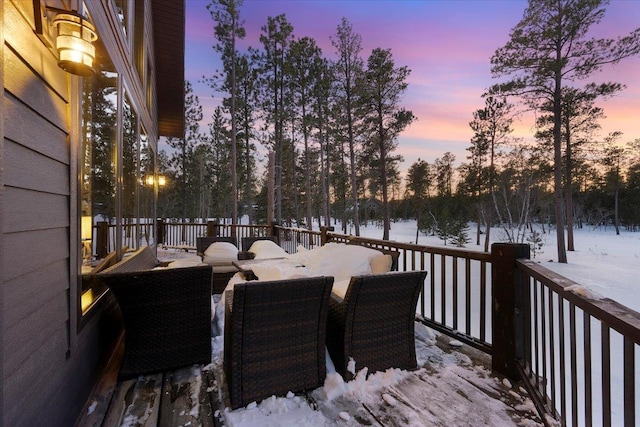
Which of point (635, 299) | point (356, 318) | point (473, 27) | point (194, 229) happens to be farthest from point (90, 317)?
point (635, 299)

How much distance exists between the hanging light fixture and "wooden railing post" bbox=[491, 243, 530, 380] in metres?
2.66

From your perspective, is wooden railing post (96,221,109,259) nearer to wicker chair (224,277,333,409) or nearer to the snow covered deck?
the snow covered deck

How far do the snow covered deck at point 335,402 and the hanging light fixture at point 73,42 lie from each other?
6.06ft

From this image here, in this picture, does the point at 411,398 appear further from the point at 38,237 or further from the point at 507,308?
the point at 38,237

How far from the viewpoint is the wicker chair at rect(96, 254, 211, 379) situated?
76.5 inches

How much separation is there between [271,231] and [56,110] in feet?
19.4

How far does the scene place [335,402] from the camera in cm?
185

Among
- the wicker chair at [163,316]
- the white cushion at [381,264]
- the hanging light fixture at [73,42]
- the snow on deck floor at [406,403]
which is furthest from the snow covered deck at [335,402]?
the hanging light fixture at [73,42]

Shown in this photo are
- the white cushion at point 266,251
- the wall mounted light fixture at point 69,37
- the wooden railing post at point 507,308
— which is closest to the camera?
the wall mounted light fixture at point 69,37

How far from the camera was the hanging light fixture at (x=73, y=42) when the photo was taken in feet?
4.56

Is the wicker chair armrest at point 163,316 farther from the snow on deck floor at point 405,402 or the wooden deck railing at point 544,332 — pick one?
the wooden deck railing at point 544,332

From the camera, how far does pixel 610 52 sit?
34.9 ft

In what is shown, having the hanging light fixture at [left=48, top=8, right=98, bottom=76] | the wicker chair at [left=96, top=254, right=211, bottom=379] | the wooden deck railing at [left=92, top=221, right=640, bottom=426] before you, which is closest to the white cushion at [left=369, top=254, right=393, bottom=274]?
the wooden deck railing at [left=92, top=221, right=640, bottom=426]

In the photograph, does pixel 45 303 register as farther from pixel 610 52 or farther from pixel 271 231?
pixel 610 52
